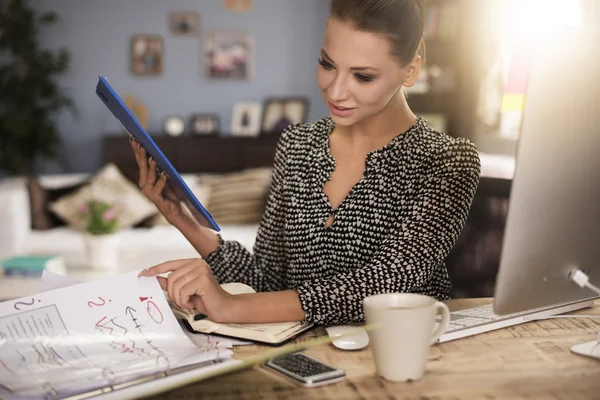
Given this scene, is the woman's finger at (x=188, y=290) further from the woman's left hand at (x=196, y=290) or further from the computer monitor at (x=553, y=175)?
the computer monitor at (x=553, y=175)

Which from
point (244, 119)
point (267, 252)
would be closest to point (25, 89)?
point (244, 119)

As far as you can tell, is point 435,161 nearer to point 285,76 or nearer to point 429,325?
point 429,325

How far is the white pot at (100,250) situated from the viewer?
355 centimetres

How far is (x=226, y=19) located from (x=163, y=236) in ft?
7.47

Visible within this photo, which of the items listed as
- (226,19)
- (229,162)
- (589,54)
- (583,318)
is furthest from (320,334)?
(226,19)

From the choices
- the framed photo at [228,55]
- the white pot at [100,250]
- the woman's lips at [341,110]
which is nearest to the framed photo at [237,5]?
the framed photo at [228,55]

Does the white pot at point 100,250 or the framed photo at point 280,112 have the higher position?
the framed photo at point 280,112

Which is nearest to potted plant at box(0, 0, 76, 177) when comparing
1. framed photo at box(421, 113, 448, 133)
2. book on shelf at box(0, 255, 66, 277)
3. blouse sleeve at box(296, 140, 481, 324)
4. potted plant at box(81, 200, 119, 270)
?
potted plant at box(81, 200, 119, 270)

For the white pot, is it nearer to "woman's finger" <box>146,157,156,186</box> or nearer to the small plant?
the small plant

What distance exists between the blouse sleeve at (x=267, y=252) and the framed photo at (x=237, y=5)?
442 centimetres

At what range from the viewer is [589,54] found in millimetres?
799

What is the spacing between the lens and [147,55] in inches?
225

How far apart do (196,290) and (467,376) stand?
40cm

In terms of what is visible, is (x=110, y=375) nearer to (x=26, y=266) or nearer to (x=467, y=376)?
(x=467, y=376)
